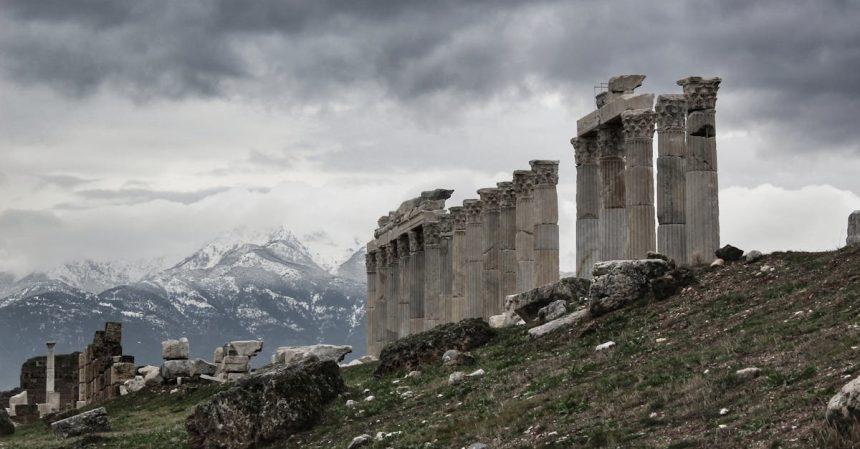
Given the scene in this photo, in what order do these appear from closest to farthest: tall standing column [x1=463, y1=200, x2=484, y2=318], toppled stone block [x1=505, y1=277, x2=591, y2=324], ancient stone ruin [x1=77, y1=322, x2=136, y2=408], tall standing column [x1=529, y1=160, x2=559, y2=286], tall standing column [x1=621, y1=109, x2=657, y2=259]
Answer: tall standing column [x1=621, y1=109, x2=657, y2=259] → toppled stone block [x1=505, y1=277, x2=591, y2=324] → tall standing column [x1=529, y1=160, x2=559, y2=286] → tall standing column [x1=463, y1=200, x2=484, y2=318] → ancient stone ruin [x1=77, y1=322, x2=136, y2=408]

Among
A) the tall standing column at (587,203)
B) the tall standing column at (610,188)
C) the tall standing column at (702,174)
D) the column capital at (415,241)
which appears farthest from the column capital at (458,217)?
the tall standing column at (702,174)

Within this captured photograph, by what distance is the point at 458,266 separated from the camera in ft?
185

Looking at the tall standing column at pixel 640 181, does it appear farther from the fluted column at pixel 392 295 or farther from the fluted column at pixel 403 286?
the fluted column at pixel 392 295

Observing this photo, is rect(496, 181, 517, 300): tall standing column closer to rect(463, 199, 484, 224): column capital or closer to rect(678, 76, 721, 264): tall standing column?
rect(463, 199, 484, 224): column capital

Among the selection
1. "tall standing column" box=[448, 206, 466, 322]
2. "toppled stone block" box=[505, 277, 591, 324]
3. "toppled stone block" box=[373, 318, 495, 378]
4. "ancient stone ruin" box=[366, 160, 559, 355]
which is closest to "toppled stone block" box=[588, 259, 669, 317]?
"toppled stone block" box=[373, 318, 495, 378]

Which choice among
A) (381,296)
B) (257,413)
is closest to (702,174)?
(257,413)

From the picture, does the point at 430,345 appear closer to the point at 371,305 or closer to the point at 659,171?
the point at 659,171

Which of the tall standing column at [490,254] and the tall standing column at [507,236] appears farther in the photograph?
the tall standing column at [490,254]

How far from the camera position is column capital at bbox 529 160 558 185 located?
46438 millimetres

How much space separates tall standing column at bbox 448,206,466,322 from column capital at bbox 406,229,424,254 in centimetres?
568

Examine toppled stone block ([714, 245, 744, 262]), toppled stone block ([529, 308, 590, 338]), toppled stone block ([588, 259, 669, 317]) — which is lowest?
toppled stone block ([529, 308, 590, 338])

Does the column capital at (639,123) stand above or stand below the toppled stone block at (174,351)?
above

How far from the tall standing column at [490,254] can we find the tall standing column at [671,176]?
14230 mm

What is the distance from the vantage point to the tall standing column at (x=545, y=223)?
152 feet
